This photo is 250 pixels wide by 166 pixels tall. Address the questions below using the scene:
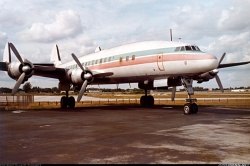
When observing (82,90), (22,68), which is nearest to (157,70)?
(82,90)

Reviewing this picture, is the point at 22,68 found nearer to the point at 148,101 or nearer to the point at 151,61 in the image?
the point at 151,61

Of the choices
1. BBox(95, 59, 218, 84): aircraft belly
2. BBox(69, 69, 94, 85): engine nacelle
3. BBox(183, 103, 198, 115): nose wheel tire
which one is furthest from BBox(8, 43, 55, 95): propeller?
BBox(183, 103, 198, 115): nose wheel tire

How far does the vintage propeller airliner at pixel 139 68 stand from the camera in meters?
18.3

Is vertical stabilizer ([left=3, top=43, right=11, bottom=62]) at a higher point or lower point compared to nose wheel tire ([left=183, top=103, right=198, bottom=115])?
higher

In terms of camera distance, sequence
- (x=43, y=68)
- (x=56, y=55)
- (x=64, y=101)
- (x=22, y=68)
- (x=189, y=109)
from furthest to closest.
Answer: (x=56, y=55)
(x=64, y=101)
(x=43, y=68)
(x=22, y=68)
(x=189, y=109)

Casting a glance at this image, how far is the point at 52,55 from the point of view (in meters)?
38.1

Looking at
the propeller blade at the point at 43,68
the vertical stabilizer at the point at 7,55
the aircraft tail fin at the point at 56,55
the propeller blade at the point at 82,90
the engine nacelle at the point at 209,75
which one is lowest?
the propeller blade at the point at 82,90

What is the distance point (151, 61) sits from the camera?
2069 centimetres

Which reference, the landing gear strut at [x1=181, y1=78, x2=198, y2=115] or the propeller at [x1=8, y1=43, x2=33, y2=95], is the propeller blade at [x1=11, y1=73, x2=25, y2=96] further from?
the landing gear strut at [x1=181, y1=78, x2=198, y2=115]

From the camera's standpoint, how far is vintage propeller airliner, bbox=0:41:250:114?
60.0 feet

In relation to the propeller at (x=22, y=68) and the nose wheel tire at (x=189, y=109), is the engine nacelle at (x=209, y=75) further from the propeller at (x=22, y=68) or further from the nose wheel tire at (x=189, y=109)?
the propeller at (x=22, y=68)

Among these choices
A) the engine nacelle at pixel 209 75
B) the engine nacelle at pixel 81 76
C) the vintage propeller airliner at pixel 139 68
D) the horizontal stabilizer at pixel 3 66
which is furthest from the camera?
the horizontal stabilizer at pixel 3 66

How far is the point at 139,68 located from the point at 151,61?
139 cm

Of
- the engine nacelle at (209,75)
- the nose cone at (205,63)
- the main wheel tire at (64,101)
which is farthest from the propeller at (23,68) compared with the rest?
the engine nacelle at (209,75)
